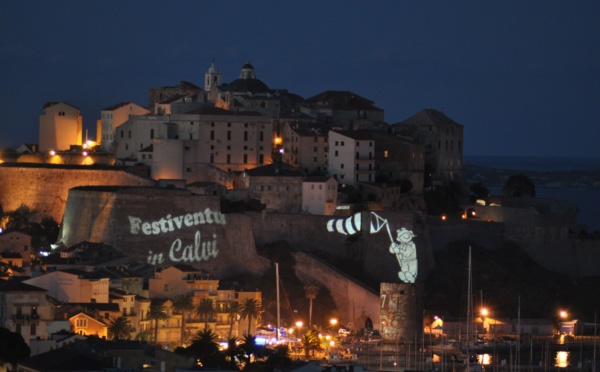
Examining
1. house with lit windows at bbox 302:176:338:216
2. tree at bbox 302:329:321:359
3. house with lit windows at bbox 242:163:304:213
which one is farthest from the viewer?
house with lit windows at bbox 302:176:338:216

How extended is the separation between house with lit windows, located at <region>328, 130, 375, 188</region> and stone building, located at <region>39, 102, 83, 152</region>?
32.8ft

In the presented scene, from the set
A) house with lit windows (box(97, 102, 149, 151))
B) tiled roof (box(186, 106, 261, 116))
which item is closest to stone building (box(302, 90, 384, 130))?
tiled roof (box(186, 106, 261, 116))

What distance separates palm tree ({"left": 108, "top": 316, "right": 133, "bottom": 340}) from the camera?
148 feet

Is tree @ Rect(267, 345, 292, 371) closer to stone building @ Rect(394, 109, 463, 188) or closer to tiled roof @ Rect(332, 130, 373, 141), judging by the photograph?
tiled roof @ Rect(332, 130, 373, 141)

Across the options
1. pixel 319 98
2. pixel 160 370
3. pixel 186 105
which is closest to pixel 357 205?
pixel 186 105

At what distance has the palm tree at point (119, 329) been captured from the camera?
45031mm

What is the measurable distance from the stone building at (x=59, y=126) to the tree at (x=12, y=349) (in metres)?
25.4

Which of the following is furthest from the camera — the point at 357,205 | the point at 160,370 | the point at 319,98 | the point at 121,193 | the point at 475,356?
the point at 319,98

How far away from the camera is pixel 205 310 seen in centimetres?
4912

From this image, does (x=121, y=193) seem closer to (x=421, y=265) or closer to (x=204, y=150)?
(x=204, y=150)

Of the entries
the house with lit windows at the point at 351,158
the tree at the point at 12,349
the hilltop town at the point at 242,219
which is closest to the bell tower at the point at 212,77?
the hilltop town at the point at 242,219

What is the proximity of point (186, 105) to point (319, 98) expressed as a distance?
891 cm

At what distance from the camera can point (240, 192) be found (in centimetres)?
5772

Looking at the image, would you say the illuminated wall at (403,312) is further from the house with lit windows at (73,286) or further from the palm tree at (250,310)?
the house with lit windows at (73,286)
